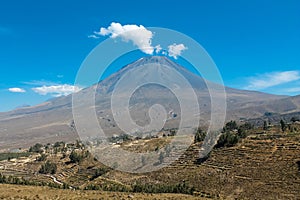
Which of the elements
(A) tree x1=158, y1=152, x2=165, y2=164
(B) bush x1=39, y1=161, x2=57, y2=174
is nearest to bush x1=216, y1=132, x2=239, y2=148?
(A) tree x1=158, y1=152, x2=165, y2=164

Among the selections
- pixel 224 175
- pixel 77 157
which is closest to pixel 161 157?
pixel 224 175

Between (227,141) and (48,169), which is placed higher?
(227,141)

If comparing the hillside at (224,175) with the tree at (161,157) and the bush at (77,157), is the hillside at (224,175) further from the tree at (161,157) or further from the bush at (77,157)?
the bush at (77,157)

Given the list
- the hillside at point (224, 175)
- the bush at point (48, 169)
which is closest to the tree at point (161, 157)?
the hillside at point (224, 175)

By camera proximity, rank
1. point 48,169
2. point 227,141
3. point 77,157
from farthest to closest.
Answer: point 77,157 → point 48,169 → point 227,141

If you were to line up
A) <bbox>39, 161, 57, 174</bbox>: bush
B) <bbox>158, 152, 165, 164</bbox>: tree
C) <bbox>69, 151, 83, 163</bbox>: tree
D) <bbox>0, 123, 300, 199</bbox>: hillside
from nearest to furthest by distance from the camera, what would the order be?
<bbox>0, 123, 300, 199</bbox>: hillside → <bbox>158, 152, 165, 164</bbox>: tree → <bbox>39, 161, 57, 174</bbox>: bush → <bbox>69, 151, 83, 163</bbox>: tree

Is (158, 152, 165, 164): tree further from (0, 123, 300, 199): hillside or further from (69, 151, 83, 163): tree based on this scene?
(69, 151, 83, 163): tree

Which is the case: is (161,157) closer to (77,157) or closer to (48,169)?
(77,157)

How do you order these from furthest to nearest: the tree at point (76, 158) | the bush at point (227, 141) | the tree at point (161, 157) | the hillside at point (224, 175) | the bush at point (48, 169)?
1. the tree at point (76, 158)
2. the bush at point (48, 169)
3. the tree at point (161, 157)
4. the bush at point (227, 141)
5. the hillside at point (224, 175)

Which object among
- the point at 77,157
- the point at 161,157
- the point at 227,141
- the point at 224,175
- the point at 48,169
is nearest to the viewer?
the point at 224,175

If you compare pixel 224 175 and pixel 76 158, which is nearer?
pixel 224 175

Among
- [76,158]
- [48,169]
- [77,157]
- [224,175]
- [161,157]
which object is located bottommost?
[48,169]
